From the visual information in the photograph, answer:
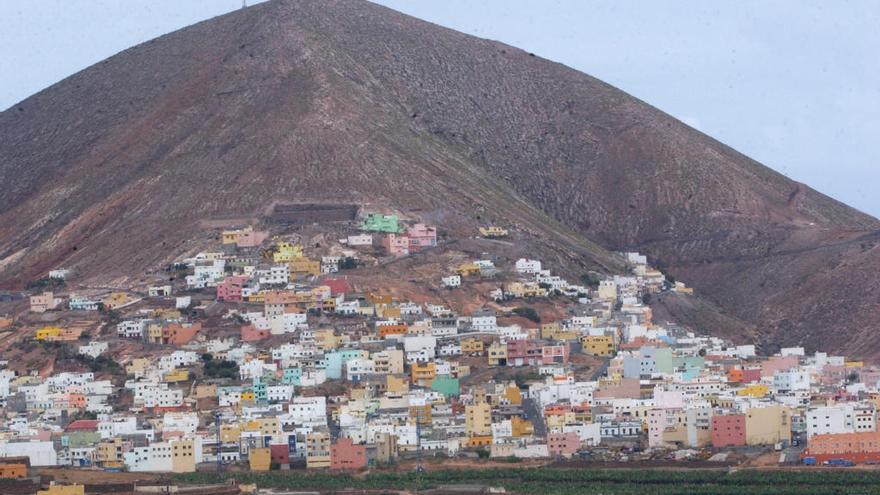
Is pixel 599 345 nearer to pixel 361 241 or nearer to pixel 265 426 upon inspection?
pixel 361 241

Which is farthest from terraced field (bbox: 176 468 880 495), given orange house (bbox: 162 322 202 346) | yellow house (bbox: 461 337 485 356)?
orange house (bbox: 162 322 202 346)

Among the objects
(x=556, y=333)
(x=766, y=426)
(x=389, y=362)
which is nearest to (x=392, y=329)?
(x=389, y=362)

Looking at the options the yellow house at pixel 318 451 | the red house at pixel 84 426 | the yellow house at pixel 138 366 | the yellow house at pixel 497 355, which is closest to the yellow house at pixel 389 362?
the yellow house at pixel 497 355

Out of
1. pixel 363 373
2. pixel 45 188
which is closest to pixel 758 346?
pixel 363 373

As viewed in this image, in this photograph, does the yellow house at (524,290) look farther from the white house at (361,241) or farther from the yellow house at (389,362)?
the yellow house at (389,362)

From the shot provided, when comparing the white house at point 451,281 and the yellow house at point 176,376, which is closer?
the yellow house at point 176,376

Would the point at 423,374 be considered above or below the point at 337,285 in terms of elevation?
below

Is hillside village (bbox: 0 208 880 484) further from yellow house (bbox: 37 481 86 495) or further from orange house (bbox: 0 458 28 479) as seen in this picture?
yellow house (bbox: 37 481 86 495)
